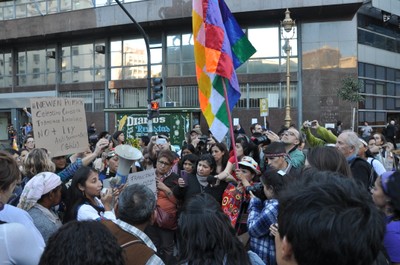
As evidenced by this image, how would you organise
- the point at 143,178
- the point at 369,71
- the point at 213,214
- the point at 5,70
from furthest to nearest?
the point at 5,70 → the point at 369,71 → the point at 143,178 → the point at 213,214

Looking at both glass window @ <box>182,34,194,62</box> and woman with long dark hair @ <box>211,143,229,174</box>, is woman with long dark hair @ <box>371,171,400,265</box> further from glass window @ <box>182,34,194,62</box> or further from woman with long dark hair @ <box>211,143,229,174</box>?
glass window @ <box>182,34,194,62</box>

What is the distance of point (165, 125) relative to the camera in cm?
2036

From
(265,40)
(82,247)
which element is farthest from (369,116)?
(82,247)

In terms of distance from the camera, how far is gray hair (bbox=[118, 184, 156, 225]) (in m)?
2.85

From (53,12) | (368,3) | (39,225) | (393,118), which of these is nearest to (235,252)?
(39,225)

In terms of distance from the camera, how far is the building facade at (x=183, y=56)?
80.3 feet

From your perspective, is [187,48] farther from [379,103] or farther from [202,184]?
[202,184]

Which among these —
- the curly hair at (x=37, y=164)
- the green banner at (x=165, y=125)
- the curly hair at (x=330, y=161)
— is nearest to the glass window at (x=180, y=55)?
the green banner at (x=165, y=125)

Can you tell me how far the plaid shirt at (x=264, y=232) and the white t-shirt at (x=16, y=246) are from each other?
1.71 metres

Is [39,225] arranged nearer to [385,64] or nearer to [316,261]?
[316,261]

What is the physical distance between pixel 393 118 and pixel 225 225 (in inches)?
1130

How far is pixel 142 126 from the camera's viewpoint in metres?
20.0

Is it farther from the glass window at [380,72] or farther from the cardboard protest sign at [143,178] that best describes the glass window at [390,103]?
the cardboard protest sign at [143,178]

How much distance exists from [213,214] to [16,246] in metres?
1.17
